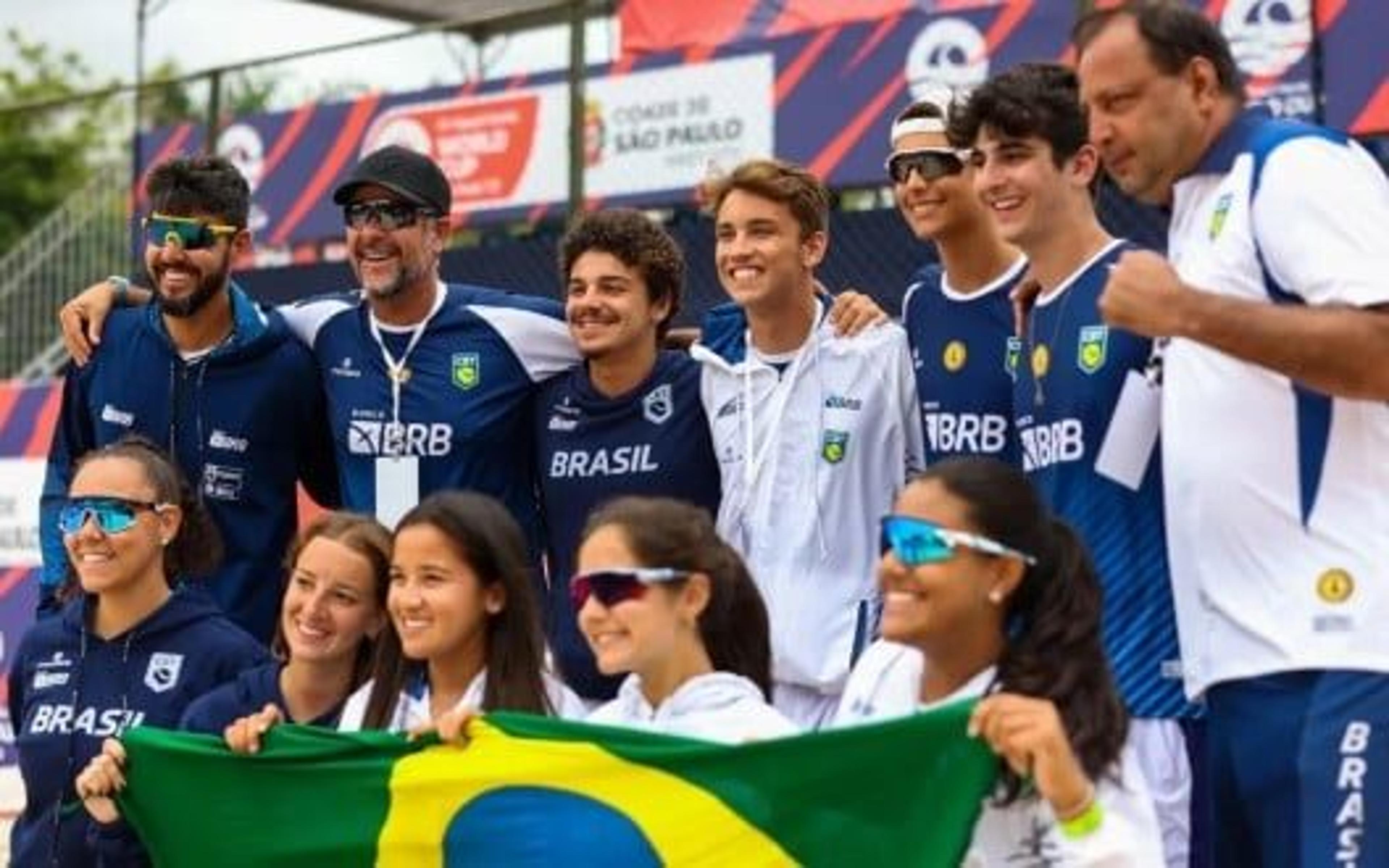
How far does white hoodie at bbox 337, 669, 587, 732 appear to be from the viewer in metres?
5.60

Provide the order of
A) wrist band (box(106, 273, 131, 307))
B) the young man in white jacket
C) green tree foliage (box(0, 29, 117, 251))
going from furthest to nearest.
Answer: green tree foliage (box(0, 29, 117, 251))
wrist band (box(106, 273, 131, 307))
the young man in white jacket

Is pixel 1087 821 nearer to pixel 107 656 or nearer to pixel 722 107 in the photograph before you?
pixel 107 656

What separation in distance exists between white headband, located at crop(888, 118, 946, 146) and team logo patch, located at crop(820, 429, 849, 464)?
80cm

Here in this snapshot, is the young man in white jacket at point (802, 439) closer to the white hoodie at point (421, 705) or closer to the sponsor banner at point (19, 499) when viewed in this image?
the white hoodie at point (421, 705)

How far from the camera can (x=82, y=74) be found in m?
40.8

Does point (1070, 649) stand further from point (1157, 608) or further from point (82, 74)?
point (82, 74)

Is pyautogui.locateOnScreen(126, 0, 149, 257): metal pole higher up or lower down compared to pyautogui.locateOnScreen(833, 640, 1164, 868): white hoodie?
higher up

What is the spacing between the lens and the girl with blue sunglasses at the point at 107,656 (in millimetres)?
6312

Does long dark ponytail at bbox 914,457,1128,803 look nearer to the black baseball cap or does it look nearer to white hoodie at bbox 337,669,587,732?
white hoodie at bbox 337,669,587,732

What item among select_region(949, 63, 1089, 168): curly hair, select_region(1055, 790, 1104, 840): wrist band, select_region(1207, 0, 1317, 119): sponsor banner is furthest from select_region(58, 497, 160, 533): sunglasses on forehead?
select_region(1207, 0, 1317, 119): sponsor banner

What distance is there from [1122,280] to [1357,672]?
872mm

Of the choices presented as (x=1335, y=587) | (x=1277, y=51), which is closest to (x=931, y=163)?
(x=1335, y=587)

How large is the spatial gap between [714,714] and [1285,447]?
135cm

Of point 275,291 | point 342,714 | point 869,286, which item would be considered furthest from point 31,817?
point 275,291
